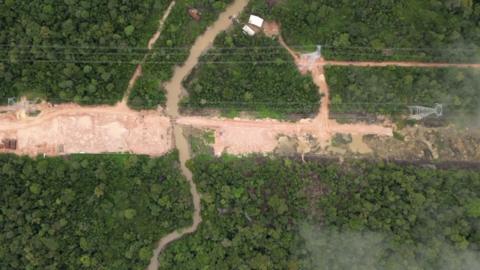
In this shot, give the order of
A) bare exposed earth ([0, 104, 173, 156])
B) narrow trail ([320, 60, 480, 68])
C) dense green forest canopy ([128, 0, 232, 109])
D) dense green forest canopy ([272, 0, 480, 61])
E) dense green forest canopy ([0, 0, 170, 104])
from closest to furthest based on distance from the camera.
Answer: dense green forest canopy ([0, 0, 170, 104]), bare exposed earth ([0, 104, 173, 156]), dense green forest canopy ([128, 0, 232, 109]), dense green forest canopy ([272, 0, 480, 61]), narrow trail ([320, 60, 480, 68])

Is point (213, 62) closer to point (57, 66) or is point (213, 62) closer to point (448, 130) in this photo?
point (57, 66)

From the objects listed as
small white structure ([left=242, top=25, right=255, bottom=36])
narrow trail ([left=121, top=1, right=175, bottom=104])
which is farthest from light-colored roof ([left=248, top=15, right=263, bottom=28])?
narrow trail ([left=121, top=1, right=175, bottom=104])

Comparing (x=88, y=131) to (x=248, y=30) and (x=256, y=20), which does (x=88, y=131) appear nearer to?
(x=248, y=30)

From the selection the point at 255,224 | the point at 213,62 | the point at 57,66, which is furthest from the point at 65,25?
the point at 255,224

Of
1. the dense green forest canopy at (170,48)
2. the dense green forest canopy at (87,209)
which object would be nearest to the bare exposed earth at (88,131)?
the dense green forest canopy at (87,209)

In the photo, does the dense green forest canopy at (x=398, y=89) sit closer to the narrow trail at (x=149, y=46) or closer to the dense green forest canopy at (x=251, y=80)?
the dense green forest canopy at (x=251, y=80)

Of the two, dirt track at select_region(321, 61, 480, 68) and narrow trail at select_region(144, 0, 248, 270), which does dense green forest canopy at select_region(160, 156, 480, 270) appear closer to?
narrow trail at select_region(144, 0, 248, 270)
